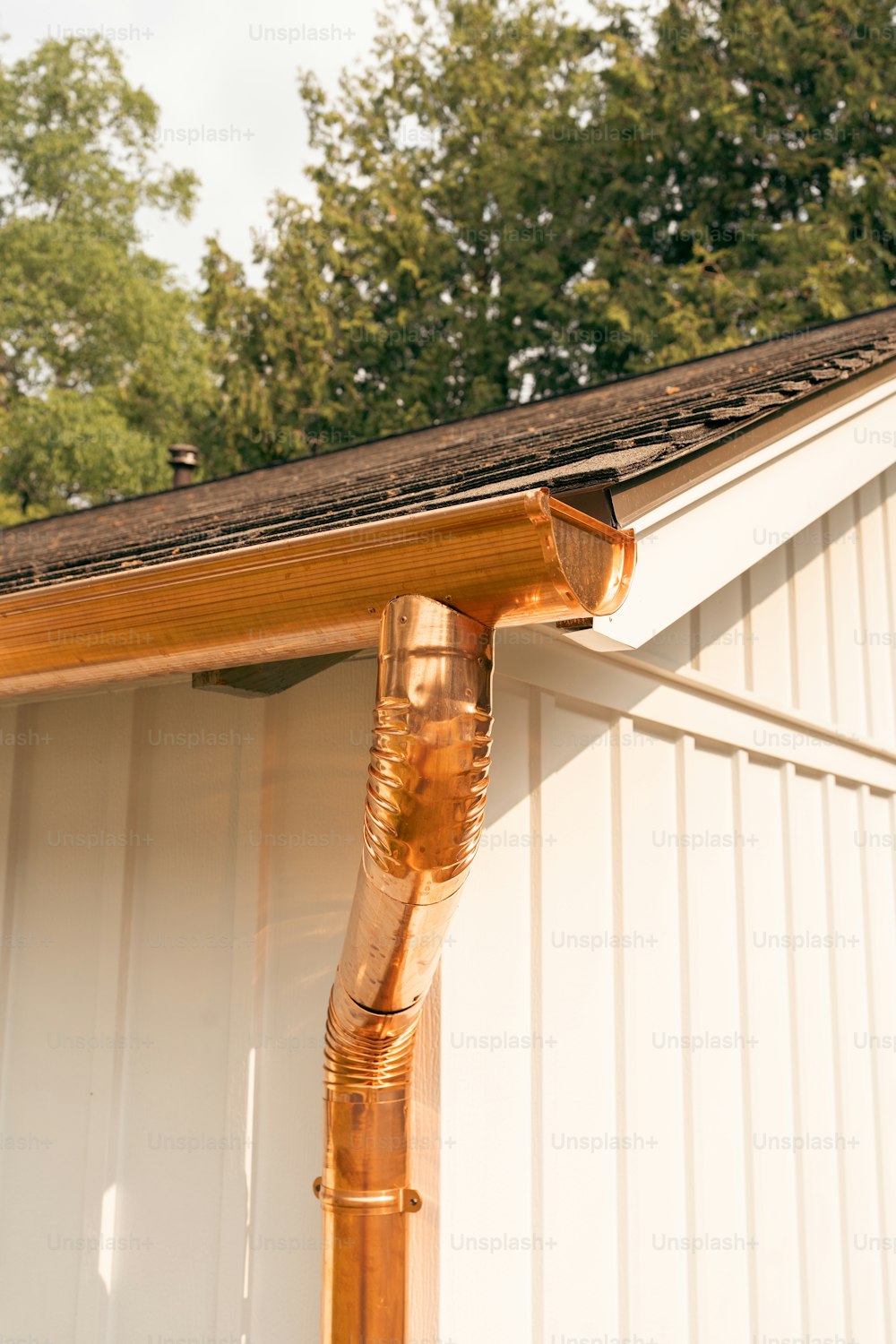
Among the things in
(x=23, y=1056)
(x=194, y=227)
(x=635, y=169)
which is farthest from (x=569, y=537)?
(x=194, y=227)

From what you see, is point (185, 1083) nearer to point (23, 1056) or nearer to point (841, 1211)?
point (23, 1056)

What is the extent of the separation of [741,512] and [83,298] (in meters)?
21.3

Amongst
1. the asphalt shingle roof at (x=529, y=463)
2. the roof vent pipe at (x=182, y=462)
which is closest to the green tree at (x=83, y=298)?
the roof vent pipe at (x=182, y=462)

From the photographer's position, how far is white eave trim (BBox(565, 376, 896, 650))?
224cm

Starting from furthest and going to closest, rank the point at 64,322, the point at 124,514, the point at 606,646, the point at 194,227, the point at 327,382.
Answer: the point at 194,227
the point at 64,322
the point at 327,382
the point at 124,514
the point at 606,646

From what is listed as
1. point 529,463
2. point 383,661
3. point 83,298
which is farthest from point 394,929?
point 83,298

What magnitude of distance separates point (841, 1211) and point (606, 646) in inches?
86.3

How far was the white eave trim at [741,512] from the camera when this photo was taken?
2.24 metres

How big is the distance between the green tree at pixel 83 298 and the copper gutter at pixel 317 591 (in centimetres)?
1932

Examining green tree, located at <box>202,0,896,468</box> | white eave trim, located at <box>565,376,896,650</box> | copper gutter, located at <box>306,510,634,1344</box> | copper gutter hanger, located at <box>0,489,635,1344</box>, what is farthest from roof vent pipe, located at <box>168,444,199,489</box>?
green tree, located at <box>202,0,896,468</box>

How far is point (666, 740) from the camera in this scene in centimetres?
305

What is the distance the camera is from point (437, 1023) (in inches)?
87.9

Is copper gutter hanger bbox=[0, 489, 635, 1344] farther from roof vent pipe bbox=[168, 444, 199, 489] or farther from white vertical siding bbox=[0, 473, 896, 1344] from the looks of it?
roof vent pipe bbox=[168, 444, 199, 489]

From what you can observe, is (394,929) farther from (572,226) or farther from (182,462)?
(572,226)
